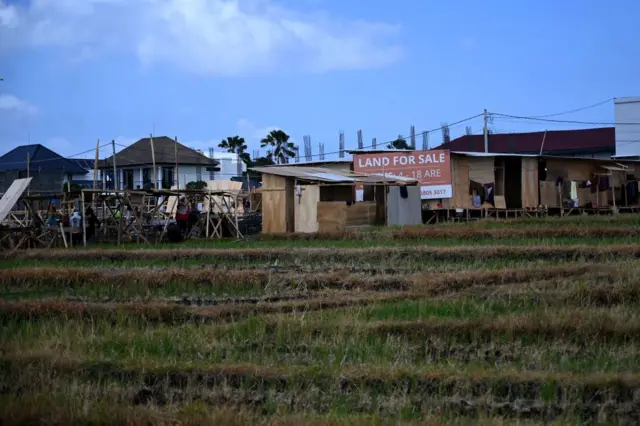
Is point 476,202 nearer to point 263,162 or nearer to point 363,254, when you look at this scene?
point 363,254

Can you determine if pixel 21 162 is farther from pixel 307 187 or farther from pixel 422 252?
pixel 422 252

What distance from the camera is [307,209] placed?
2836 centimetres

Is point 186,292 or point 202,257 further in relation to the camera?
point 202,257

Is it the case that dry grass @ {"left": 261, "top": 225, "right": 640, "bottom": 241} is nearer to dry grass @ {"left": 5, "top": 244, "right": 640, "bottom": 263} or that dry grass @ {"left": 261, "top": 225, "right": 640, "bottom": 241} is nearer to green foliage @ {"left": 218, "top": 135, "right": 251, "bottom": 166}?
dry grass @ {"left": 5, "top": 244, "right": 640, "bottom": 263}

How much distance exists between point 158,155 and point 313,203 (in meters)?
29.0

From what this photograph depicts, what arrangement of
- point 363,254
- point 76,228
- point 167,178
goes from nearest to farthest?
point 363,254 < point 76,228 < point 167,178

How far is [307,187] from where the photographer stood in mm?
28328

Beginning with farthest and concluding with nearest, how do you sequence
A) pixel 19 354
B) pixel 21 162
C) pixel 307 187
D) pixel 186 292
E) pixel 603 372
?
1. pixel 21 162
2. pixel 307 187
3. pixel 186 292
4. pixel 19 354
5. pixel 603 372

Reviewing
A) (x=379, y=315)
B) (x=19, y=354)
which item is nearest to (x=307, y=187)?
(x=379, y=315)

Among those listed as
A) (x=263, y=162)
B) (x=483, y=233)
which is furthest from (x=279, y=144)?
(x=483, y=233)

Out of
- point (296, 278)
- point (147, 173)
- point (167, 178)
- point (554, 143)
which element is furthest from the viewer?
point (554, 143)

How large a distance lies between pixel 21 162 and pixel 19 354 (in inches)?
1714

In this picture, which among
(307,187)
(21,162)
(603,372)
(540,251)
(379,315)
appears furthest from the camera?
(21,162)

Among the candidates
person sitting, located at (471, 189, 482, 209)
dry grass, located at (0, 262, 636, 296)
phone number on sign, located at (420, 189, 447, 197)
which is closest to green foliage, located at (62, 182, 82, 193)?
dry grass, located at (0, 262, 636, 296)
